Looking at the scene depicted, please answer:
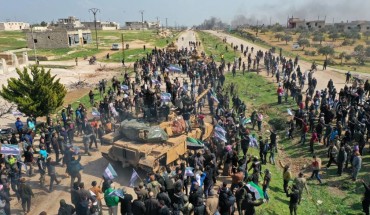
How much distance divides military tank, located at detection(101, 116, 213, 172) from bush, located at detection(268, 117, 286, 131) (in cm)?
1013

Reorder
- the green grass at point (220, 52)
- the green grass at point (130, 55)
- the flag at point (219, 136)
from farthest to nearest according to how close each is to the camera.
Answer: the green grass at point (130, 55)
the green grass at point (220, 52)
the flag at point (219, 136)

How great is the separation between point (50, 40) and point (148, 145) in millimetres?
68206

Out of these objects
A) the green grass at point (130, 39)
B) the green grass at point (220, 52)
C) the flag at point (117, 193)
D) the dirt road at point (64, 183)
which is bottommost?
the dirt road at point (64, 183)

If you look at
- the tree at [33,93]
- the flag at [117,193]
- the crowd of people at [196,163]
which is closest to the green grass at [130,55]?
the crowd of people at [196,163]

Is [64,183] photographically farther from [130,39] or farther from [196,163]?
[130,39]

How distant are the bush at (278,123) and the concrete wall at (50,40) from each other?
61037 mm

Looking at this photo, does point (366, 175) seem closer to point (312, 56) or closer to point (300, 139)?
point (300, 139)

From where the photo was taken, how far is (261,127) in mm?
25484

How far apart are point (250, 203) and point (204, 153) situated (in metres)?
4.02

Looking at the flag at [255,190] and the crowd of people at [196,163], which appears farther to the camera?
the flag at [255,190]

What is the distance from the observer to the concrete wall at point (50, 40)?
7550 cm

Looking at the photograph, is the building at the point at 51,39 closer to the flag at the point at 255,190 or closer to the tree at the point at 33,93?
the tree at the point at 33,93

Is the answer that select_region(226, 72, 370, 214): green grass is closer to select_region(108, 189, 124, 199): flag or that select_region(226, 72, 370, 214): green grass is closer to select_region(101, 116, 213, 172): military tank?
select_region(101, 116, 213, 172): military tank

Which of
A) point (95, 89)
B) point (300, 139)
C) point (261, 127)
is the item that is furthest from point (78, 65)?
point (300, 139)
